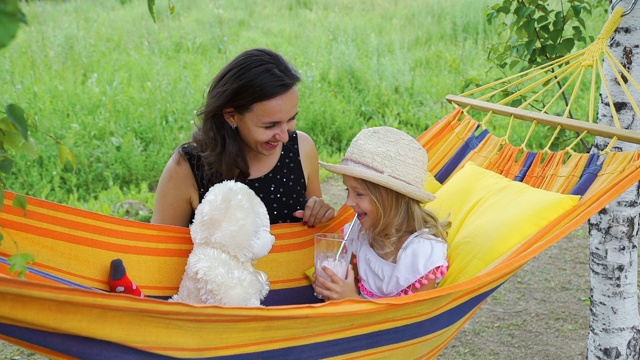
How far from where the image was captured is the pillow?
213 centimetres

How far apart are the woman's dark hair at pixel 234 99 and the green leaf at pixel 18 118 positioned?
97cm

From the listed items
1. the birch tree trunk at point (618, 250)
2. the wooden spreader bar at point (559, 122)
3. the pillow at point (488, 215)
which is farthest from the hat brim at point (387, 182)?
the birch tree trunk at point (618, 250)

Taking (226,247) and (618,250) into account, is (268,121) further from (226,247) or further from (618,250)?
(618,250)

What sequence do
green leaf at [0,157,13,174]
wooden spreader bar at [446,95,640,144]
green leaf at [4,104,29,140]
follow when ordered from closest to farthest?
1. green leaf at [4,104,29,140]
2. green leaf at [0,157,13,174]
3. wooden spreader bar at [446,95,640,144]

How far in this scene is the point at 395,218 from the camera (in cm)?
213

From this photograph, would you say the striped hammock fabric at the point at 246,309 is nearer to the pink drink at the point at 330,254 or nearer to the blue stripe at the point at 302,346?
the blue stripe at the point at 302,346

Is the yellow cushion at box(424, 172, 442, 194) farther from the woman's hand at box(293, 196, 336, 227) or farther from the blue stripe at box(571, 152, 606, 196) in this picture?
the blue stripe at box(571, 152, 606, 196)

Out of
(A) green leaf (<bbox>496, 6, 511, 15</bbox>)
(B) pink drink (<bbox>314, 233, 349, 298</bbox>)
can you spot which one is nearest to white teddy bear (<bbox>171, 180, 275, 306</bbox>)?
(B) pink drink (<bbox>314, 233, 349, 298</bbox>)

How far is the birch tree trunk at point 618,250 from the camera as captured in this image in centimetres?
255

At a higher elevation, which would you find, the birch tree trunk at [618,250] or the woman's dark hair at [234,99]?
the woman's dark hair at [234,99]

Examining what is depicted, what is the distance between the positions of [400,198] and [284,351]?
61 centimetres

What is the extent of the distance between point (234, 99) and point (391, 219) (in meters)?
0.59

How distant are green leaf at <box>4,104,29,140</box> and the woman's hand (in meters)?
1.22

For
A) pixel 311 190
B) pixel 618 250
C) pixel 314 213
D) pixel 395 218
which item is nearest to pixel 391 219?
pixel 395 218
